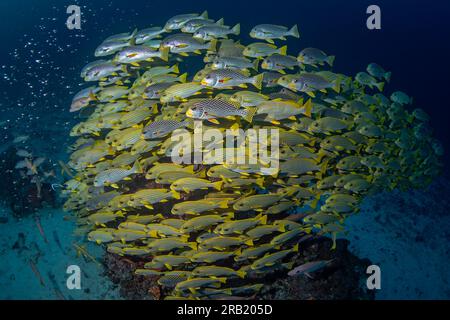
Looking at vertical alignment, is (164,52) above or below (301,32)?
below

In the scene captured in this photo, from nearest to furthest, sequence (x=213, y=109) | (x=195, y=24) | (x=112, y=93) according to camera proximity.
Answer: (x=213, y=109) → (x=112, y=93) → (x=195, y=24)

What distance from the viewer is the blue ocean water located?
20609 mm

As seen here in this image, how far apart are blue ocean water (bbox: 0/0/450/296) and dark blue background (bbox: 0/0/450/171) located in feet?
0.33

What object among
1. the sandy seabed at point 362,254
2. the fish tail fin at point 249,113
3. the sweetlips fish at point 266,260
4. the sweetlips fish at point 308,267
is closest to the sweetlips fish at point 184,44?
the fish tail fin at point 249,113

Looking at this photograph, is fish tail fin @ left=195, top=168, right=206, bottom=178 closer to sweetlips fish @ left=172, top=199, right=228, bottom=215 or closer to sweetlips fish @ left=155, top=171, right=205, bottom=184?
sweetlips fish @ left=155, top=171, right=205, bottom=184

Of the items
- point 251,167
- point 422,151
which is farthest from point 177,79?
point 422,151

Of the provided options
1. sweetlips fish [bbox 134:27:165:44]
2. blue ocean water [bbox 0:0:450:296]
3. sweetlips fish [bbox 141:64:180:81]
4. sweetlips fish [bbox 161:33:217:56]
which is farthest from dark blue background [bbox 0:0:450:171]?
sweetlips fish [bbox 161:33:217:56]

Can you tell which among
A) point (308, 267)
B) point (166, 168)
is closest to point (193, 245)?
point (166, 168)

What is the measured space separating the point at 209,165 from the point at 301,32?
137 ft

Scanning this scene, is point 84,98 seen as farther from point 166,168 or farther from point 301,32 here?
point 301,32

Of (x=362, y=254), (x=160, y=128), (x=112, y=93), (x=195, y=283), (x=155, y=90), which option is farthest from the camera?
(x=362, y=254)

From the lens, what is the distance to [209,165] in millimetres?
5672

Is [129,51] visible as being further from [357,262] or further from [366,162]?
[357,262]

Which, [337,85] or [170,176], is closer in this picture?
[170,176]
